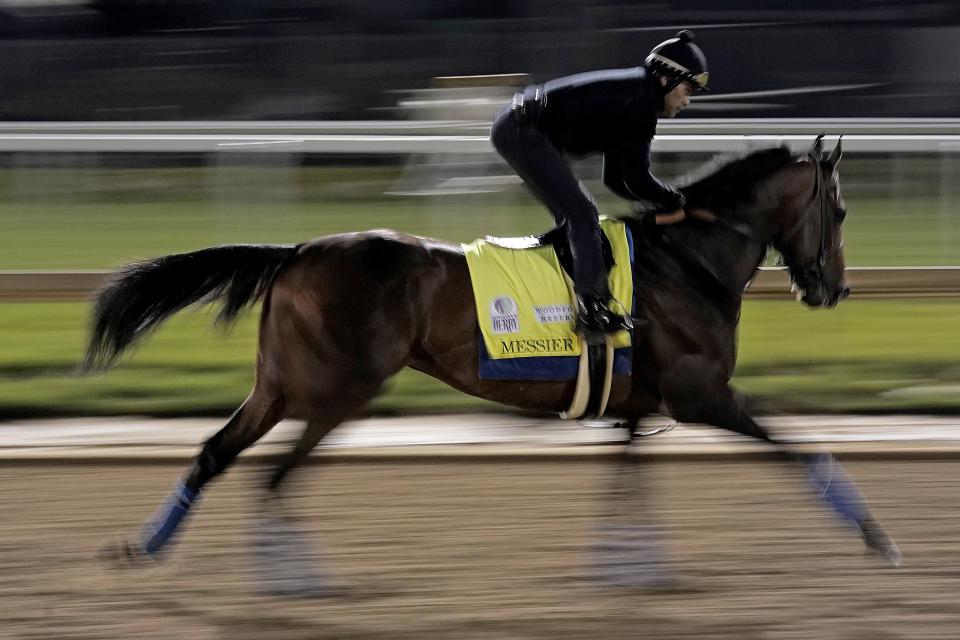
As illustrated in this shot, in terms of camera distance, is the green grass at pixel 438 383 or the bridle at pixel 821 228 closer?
the bridle at pixel 821 228

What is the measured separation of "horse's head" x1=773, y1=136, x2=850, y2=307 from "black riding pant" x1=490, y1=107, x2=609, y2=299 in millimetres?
782

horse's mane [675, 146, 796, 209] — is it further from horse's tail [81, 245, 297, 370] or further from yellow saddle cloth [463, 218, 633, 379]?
horse's tail [81, 245, 297, 370]

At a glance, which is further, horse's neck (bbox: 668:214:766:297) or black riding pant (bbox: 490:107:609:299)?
horse's neck (bbox: 668:214:766:297)

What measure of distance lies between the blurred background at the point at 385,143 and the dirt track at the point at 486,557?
95cm

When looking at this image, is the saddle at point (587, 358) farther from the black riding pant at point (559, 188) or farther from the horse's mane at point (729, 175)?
the horse's mane at point (729, 175)

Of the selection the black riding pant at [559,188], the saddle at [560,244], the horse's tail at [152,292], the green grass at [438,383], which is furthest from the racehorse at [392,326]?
the green grass at [438,383]

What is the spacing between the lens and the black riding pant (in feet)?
14.2

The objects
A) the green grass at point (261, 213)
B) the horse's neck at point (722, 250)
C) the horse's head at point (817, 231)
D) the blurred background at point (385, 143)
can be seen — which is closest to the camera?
the horse's neck at point (722, 250)

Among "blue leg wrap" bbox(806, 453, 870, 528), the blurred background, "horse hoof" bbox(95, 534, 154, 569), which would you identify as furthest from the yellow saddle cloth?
"horse hoof" bbox(95, 534, 154, 569)

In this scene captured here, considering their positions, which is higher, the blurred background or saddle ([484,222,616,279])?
saddle ([484,222,616,279])

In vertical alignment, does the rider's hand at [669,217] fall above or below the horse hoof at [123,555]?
above

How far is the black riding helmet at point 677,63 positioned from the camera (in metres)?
4.35

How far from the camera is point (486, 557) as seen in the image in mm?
4574

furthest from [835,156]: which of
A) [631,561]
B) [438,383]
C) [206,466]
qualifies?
[438,383]
